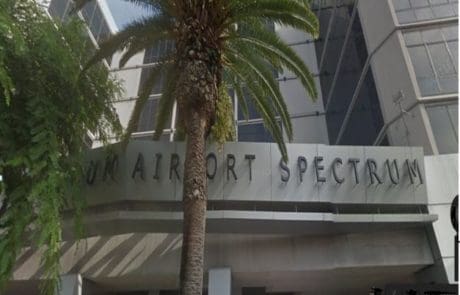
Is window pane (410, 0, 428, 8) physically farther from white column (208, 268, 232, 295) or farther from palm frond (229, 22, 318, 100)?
white column (208, 268, 232, 295)

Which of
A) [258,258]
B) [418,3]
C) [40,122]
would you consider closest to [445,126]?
[418,3]

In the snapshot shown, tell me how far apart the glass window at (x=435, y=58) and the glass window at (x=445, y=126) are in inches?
26.7

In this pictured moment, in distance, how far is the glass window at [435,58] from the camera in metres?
17.7

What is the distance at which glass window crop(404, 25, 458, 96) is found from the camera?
58.0 ft

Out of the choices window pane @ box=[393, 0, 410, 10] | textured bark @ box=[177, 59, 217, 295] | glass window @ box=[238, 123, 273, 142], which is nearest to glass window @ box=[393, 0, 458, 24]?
window pane @ box=[393, 0, 410, 10]

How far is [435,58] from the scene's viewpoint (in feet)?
59.7

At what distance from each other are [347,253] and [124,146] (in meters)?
7.30

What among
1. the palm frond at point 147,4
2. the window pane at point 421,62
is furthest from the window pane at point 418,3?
the palm frond at point 147,4

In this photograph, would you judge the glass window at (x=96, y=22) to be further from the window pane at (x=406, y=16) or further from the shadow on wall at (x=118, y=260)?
the window pane at (x=406, y=16)

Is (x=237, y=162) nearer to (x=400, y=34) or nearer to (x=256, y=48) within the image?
(x=256, y=48)

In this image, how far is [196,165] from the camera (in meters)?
10.1

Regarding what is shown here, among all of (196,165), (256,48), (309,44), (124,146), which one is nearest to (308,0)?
(256,48)

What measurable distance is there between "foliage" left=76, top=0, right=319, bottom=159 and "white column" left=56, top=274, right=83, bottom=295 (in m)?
5.01

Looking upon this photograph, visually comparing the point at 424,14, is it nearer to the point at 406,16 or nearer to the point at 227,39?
the point at 406,16
